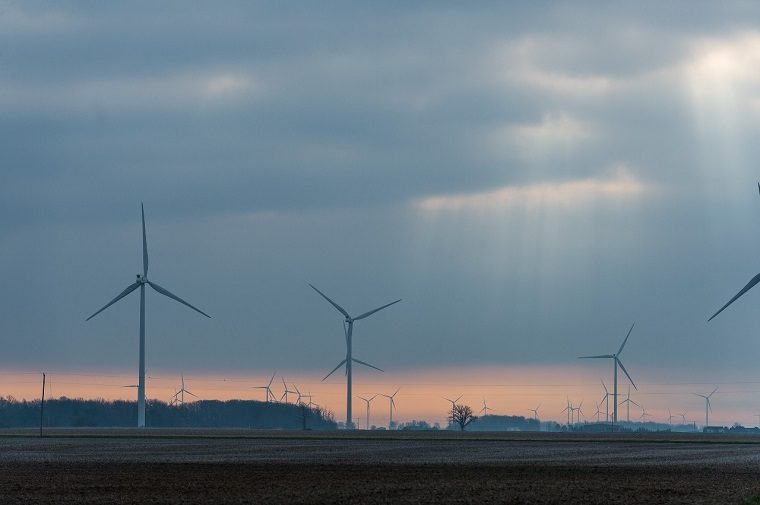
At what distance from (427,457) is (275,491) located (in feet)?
114

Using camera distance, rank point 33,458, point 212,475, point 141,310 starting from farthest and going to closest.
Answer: point 141,310, point 33,458, point 212,475

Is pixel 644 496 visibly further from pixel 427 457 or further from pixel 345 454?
pixel 345 454

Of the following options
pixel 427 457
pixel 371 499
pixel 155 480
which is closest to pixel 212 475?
pixel 155 480

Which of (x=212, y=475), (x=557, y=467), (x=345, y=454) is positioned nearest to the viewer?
(x=212, y=475)

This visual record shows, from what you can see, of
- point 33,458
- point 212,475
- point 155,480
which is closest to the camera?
point 155,480

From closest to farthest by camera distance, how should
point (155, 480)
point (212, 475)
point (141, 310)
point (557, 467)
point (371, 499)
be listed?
1. point (371, 499)
2. point (155, 480)
3. point (212, 475)
4. point (557, 467)
5. point (141, 310)

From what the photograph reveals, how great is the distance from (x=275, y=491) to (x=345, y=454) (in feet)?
127

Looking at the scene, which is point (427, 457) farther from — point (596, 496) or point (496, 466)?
point (596, 496)

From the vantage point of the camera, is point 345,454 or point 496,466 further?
point 345,454

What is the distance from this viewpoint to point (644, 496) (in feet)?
152

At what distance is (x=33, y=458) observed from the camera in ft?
250

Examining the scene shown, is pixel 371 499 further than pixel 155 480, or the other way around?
pixel 155 480

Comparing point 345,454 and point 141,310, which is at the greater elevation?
point 141,310

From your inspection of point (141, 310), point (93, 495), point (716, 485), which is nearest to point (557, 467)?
point (716, 485)
